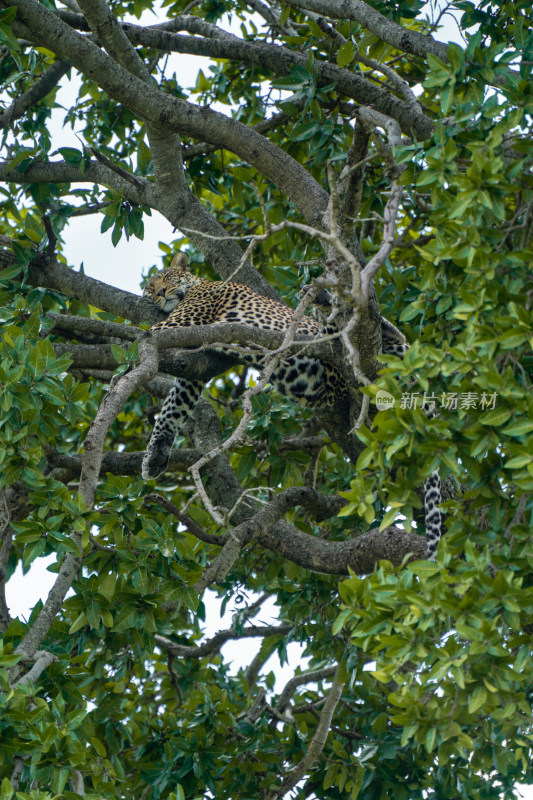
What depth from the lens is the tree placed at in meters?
2.91

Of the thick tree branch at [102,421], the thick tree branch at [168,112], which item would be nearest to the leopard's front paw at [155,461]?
the thick tree branch at [102,421]

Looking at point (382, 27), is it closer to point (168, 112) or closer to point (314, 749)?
point (168, 112)

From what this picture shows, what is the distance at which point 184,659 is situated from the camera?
5.75 meters

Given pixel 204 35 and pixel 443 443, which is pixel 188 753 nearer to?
pixel 443 443

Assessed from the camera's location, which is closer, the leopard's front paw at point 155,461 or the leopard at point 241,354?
the leopard at point 241,354

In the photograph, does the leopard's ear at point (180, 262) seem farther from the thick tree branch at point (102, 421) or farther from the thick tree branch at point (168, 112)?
the thick tree branch at point (102, 421)

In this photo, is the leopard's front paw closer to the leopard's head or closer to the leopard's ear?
the leopard's head

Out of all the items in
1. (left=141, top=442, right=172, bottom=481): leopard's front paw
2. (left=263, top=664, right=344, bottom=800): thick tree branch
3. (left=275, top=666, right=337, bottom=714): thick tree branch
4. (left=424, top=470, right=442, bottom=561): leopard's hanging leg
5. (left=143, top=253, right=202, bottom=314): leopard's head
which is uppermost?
(left=143, top=253, right=202, bottom=314): leopard's head

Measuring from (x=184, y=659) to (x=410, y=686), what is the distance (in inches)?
119

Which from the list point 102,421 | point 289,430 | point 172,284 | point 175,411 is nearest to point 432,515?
point 289,430

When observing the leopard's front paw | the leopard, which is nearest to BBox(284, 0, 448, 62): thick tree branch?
the leopard

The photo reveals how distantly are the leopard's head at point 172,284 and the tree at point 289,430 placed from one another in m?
0.52

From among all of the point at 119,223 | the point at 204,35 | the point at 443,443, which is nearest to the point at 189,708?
the point at 119,223

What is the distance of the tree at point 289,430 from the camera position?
2.91m
